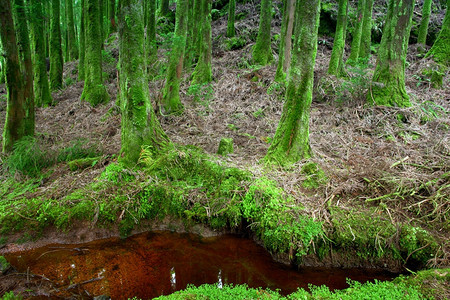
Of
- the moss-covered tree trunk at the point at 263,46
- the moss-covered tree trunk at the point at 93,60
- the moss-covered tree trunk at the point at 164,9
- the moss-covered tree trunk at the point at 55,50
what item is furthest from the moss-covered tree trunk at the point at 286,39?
the moss-covered tree trunk at the point at 164,9

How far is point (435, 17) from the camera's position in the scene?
14.7m

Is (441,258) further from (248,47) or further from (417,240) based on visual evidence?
(248,47)

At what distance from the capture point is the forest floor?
395 cm

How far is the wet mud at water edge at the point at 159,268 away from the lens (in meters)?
3.18

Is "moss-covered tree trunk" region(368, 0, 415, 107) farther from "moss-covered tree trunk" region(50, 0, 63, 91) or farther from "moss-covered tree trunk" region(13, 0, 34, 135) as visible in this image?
"moss-covered tree trunk" region(50, 0, 63, 91)

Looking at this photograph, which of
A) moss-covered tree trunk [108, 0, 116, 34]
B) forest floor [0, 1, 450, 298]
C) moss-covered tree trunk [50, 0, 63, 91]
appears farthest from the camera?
moss-covered tree trunk [108, 0, 116, 34]

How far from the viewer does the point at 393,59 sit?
727 centimetres

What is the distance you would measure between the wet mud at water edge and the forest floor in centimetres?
34

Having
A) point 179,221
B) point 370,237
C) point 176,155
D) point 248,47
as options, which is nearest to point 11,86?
point 176,155

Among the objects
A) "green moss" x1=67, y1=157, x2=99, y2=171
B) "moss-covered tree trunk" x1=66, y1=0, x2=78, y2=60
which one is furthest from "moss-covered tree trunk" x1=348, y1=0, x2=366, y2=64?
"moss-covered tree trunk" x1=66, y1=0, x2=78, y2=60

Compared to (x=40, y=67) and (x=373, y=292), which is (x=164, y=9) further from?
(x=373, y=292)

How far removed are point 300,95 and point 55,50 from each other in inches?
441

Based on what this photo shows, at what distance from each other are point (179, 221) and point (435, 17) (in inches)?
739

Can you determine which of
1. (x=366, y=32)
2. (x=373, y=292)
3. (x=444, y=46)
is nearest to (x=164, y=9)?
(x=366, y=32)
